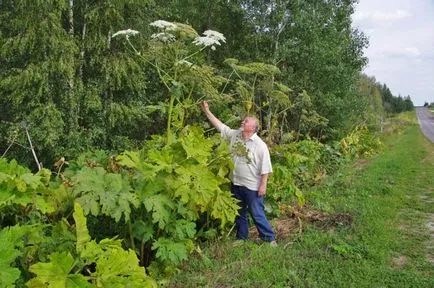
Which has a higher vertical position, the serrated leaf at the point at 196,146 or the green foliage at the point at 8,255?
the serrated leaf at the point at 196,146

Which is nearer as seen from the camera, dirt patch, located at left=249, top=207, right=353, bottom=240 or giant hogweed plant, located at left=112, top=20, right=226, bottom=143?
giant hogweed plant, located at left=112, top=20, right=226, bottom=143

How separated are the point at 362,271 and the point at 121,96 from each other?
16885 mm

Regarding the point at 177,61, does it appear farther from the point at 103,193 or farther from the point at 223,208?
the point at 103,193

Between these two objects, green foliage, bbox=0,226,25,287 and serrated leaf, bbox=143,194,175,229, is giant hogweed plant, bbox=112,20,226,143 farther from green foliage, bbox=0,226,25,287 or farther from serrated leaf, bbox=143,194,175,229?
green foliage, bbox=0,226,25,287

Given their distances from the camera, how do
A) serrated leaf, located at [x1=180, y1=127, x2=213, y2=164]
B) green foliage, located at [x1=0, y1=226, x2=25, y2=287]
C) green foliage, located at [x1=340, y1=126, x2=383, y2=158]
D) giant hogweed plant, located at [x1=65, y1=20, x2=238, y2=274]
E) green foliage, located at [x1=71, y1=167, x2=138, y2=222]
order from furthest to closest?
green foliage, located at [x1=340, y1=126, x2=383, y2=158] → serrated leaf, located at [x1=180, y1=127, x2=213, y2=164] → giant hogweed plant, located at [x1=65, y1=20, x2=238, y2=274] → green foliage, located at [x1=71, y1=167, x2=138, y2=222] → green foliage, located at [x1=0, y1=226, x2=25, y2=287]

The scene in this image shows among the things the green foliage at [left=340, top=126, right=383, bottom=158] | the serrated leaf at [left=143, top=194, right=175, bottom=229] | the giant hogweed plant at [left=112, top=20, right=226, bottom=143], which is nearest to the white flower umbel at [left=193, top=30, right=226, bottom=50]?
the giant hogweed plant at [left=112, top=20, right=226, bottom=143]

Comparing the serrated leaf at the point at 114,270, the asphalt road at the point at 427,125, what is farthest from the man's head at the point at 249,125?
the asphalt road at the point at 427,125

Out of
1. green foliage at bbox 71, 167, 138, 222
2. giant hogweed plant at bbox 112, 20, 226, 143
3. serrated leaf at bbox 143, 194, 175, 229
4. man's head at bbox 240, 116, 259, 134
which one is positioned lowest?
serrated leaf at bbox 143, 194, 175, 229

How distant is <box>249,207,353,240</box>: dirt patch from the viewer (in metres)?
6.26

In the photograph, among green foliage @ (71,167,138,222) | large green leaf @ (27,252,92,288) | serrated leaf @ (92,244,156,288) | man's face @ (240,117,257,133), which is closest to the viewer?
large green leaf @ (27,252,92,288)

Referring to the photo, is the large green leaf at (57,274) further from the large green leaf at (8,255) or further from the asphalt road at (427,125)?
the asphalt road at (427,125)

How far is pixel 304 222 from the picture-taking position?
665 centimetres

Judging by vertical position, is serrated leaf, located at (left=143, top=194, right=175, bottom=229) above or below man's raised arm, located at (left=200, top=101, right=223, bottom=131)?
below

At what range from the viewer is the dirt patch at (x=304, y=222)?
20.5 ft
